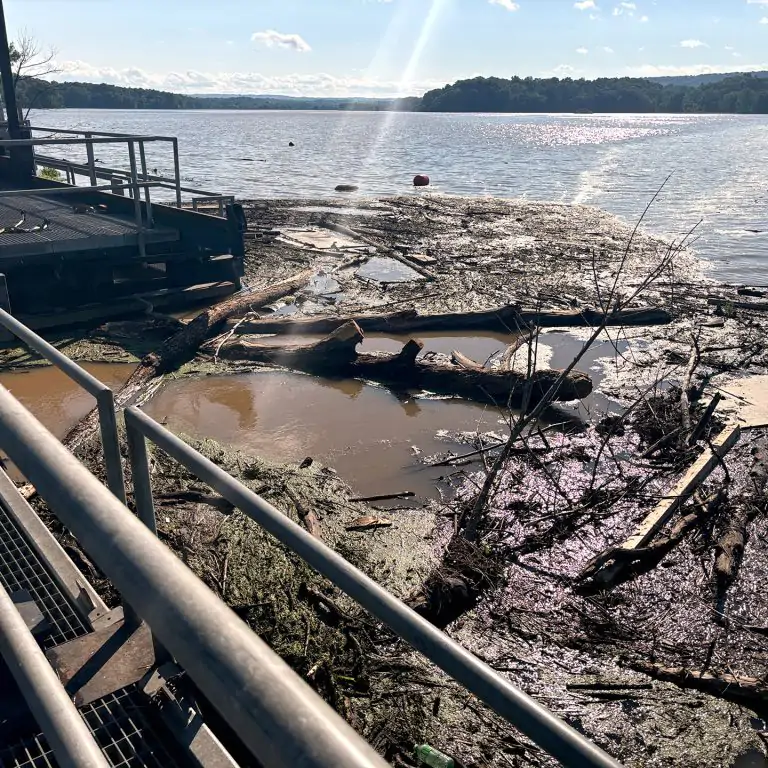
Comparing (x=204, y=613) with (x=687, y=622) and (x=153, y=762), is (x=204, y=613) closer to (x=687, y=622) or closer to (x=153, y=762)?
(x=153, y=762)

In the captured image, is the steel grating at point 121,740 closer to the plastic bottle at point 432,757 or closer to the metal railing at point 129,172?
the plastic bottle at point 432,757

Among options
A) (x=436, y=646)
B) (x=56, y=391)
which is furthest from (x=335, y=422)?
(x=436, y=646)

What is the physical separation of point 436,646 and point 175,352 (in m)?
9.36

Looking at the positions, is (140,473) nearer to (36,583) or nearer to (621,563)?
(36,583)

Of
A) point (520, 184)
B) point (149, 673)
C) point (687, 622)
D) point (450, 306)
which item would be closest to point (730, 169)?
point (520, 184)

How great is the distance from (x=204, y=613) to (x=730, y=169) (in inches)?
2231

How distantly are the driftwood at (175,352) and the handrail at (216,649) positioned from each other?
240 inches

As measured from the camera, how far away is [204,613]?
38.0 inches

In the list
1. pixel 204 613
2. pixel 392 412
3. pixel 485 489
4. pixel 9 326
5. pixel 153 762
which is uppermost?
pixel 204 613

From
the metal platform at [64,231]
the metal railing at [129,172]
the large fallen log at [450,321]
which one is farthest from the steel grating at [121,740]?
the metal railing at [129,172]

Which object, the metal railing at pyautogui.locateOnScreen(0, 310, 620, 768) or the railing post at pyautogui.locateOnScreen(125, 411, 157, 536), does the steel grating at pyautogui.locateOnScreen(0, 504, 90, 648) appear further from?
the metal railing at pyautogui.locateOnScreen(0, 310, 620, 768)

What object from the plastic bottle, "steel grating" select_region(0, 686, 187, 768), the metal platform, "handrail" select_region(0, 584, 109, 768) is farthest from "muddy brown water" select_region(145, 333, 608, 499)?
"handrail" select_region(0, 584, 109, 768)

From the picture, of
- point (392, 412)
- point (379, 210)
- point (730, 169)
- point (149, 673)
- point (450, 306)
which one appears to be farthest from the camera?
point (730, 169)

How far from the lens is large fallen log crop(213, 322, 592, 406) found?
358 inches
